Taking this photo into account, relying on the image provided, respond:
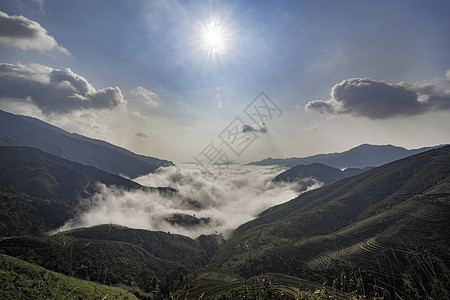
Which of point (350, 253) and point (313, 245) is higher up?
point (350, 253)

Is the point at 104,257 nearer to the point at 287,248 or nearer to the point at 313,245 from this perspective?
the point at 287,248

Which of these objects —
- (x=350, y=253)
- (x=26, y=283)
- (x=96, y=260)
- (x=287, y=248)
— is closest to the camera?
(x=26, y=283)

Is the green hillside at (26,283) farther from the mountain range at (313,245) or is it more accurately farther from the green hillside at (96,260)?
the green hillside at (96,260)

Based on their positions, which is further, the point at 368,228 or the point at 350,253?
the point at 368,228

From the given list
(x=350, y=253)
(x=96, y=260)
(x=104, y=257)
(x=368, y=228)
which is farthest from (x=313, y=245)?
(x=96, y=260)

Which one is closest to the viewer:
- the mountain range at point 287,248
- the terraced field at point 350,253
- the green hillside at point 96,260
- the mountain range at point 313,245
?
the mountain range at point 287,248

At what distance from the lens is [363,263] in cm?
7050

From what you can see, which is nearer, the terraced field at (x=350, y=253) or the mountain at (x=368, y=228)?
the mountain at (x=368, y=228)

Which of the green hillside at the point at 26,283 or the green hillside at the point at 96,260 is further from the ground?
the green hillside at the point at 26,283

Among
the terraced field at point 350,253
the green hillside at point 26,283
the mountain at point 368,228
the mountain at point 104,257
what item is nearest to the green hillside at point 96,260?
the mountain at point 104,257

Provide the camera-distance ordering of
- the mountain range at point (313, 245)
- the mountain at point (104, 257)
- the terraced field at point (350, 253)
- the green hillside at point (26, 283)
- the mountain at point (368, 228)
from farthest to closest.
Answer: the mountain at point (104, 257)
the terraced field at point (350, 253)
the mountain at point (368, 228)
the mountain range at point (313, 245)
the green hillside at point (26, 283)

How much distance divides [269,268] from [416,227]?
6213cm

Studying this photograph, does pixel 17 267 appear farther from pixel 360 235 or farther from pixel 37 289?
pixel 360 235

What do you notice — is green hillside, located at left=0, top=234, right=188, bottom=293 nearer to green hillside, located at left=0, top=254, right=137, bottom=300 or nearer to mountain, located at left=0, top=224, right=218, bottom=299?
mountain, located at left=0, top=224, right=218, bottom=299
